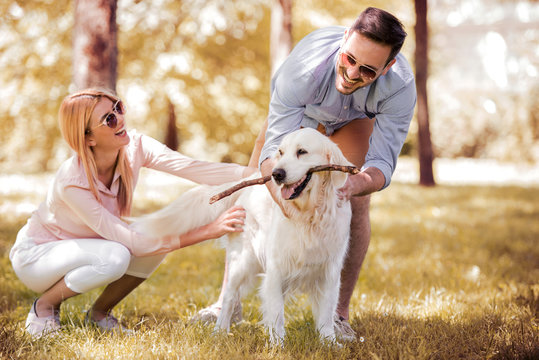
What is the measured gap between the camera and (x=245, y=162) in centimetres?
1594

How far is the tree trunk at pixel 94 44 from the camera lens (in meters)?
4.50

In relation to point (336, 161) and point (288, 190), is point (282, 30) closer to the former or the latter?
point (336, 161)

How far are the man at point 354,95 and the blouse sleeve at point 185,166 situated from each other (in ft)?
1.45

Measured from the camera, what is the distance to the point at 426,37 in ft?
35.0

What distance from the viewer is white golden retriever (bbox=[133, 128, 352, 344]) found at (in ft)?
8.16

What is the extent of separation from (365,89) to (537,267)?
9.99ft

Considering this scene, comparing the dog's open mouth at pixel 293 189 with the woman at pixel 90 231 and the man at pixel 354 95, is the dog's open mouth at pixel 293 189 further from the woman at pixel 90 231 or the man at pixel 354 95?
the woman at pixel 90 231

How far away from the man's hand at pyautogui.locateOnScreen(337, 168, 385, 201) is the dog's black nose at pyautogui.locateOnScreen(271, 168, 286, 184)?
0.36 metres

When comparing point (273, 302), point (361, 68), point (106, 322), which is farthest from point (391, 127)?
point (106, 322)

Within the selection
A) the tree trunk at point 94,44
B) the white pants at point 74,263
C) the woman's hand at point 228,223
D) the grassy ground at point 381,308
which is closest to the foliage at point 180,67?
the tree trunk at point 94,44

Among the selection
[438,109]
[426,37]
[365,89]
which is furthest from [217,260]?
[438,109]

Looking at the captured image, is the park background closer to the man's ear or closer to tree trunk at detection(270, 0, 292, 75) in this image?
the man's ear

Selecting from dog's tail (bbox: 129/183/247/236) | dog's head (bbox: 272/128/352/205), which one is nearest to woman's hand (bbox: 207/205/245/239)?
dog's tail (bbox: 129/183/247/236)

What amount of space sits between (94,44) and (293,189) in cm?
310
